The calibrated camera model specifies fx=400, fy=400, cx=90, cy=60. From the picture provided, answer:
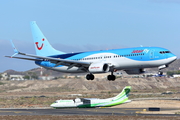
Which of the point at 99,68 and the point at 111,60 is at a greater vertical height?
the point at 111,60

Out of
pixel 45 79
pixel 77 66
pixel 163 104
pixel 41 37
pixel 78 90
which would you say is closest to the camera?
pixel 77 66

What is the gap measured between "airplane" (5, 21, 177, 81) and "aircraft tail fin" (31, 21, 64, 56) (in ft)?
7.68

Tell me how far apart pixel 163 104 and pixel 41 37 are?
1401 inches

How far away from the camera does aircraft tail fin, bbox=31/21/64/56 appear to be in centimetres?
9100

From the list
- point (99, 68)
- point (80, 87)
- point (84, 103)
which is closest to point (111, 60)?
point (99, 68)

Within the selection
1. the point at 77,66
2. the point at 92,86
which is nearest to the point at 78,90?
the point at 92,86

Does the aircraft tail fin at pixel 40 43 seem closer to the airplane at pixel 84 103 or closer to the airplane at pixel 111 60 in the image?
the airplane at pixel 111 60

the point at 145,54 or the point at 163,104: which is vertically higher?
the point at 145,54

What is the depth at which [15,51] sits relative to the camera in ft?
247

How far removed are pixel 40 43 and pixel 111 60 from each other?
949 inches

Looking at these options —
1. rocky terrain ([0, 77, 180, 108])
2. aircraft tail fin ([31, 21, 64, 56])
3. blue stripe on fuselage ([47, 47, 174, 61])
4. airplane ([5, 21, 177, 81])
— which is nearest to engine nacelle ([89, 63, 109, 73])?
airplane ([5, 21, 177, 81])

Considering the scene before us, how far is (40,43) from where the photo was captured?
93.1 meters

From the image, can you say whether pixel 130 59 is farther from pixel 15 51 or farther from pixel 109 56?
pixel 15 51

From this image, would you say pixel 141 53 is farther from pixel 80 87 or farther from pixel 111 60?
pixel 80 87
